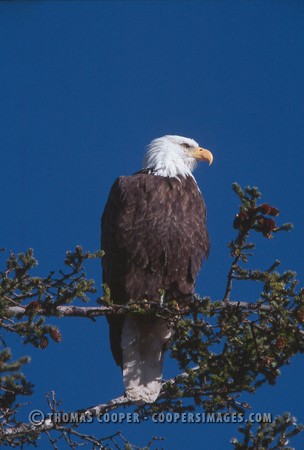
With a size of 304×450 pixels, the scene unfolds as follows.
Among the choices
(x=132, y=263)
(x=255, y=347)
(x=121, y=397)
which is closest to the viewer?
(x=255, y=347)

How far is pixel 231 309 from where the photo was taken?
442 centimetres

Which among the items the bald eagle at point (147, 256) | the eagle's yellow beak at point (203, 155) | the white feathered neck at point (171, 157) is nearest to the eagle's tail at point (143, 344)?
the bald eagle at point (147, 256)

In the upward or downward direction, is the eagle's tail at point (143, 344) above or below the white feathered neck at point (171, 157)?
below

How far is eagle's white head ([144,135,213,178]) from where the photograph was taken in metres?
6.47

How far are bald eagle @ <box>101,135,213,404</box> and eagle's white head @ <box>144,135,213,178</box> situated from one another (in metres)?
0.49

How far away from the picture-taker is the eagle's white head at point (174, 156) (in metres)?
6.47


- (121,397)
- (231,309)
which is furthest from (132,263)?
(231,309)

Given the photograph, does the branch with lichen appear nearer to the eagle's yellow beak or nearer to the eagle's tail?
the eagle's tail

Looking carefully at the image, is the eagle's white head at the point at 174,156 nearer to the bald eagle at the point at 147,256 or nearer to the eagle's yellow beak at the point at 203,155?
the eagle's yellow beak at the point at 203,155

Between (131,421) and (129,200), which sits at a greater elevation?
(129,200)

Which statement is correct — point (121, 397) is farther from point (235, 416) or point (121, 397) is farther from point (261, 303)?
point (261, 303)

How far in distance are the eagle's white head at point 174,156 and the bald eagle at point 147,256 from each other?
1.62ft

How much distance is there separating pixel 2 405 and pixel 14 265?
101 cm

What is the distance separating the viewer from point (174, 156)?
675 cm
